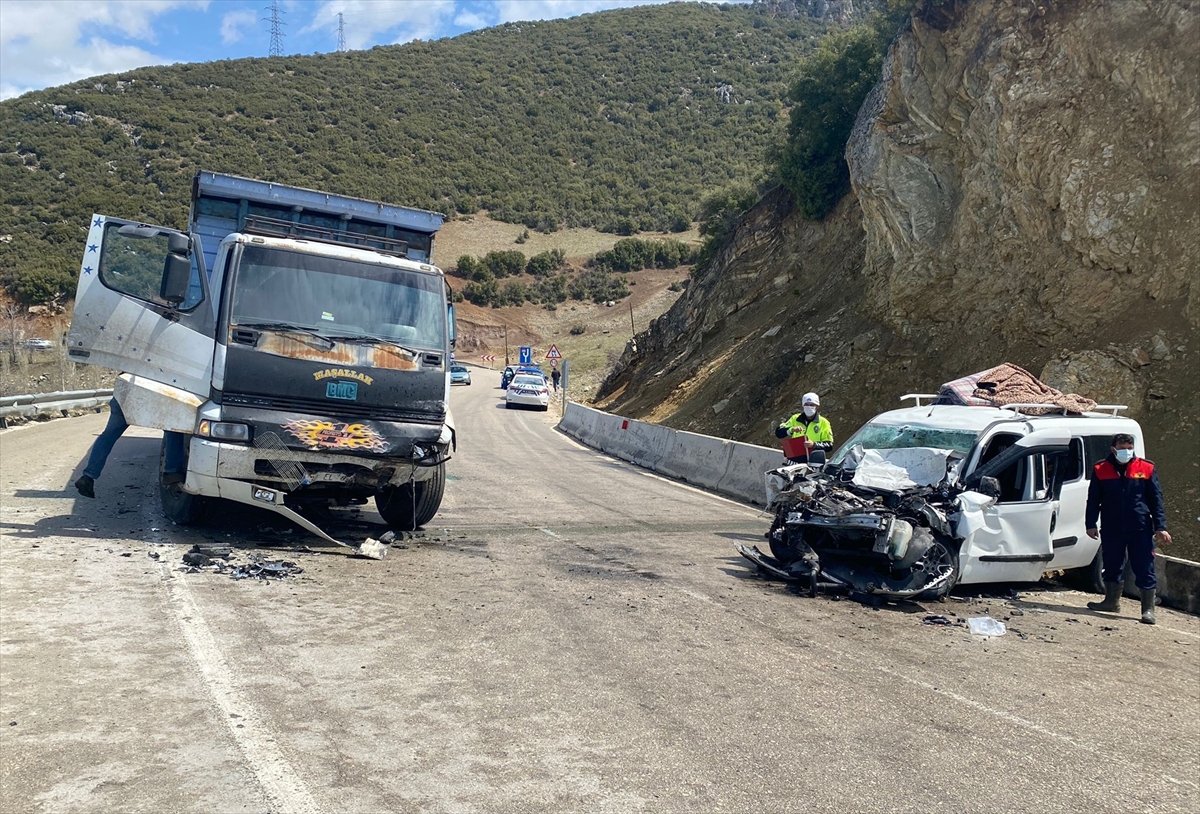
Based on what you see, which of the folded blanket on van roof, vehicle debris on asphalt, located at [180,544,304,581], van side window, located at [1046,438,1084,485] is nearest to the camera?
vehicle debris on asphalt, located at [180,544,304,581]

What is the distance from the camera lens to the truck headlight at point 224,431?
830cm

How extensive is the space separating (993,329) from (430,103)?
77088 millimetres

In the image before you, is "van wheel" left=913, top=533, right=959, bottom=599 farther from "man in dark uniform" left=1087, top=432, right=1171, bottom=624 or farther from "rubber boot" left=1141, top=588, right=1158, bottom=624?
"rubber boot" left=1141, top=588, right=1158, bottom=624

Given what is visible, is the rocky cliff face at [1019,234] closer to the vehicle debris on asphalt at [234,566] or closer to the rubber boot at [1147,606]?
the rubber boot at [1147,606]

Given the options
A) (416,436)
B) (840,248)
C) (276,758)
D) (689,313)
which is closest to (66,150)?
(689,313)

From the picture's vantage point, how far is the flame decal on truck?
8.52 metres

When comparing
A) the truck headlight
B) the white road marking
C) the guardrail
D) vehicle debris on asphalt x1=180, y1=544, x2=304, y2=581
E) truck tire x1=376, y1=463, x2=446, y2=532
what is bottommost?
the guardrail

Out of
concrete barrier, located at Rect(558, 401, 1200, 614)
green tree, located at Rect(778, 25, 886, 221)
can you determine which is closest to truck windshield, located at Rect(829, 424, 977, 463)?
concrete barrier, located at Rect(558, 401, 1200, 614)

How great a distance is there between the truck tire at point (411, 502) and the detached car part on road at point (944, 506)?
3.35 m

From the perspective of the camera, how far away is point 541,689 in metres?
5.31

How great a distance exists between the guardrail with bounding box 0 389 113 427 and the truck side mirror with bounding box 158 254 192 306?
1212cm

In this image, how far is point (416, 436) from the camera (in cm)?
894

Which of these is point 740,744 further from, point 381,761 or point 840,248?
point 840,248

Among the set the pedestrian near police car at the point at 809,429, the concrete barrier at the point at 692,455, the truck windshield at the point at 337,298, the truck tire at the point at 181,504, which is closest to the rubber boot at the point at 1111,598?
the pedestrian near police car at the point at 809,429
